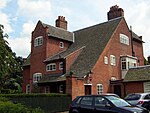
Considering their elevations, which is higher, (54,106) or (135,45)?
(135,45)

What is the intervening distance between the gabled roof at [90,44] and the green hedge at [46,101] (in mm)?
5821

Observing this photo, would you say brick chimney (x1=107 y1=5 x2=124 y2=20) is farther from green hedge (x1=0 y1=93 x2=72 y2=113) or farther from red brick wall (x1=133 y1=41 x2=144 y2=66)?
green hedge (x1=0 y1=93 x2=72 y2=113)

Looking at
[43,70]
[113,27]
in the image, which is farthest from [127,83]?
[43,70]

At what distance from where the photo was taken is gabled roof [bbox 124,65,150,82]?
29559 mm

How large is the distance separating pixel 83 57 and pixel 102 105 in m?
20.8

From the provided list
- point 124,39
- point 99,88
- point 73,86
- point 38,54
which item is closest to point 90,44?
point 124,39

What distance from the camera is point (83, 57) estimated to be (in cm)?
3406

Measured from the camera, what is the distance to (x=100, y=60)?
32062 millimetres

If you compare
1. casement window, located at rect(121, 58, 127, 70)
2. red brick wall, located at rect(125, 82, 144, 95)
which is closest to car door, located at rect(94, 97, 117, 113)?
red brick wall, located at rect(125, 82, 144, 95)

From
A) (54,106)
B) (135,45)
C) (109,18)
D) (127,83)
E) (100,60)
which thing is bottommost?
(54,106)

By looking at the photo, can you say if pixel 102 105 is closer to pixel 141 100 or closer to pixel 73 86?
pixel 141 100

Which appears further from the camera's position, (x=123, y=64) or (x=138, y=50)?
Answer: (x=138, y=50)

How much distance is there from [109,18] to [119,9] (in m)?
2.28

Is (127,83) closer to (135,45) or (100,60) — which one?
(100,60)
